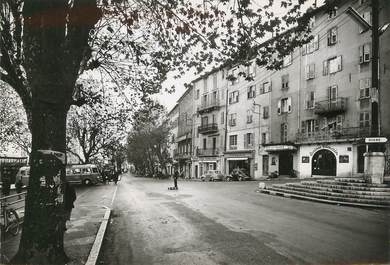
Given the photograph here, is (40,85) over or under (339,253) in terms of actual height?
over

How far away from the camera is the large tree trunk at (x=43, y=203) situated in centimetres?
655

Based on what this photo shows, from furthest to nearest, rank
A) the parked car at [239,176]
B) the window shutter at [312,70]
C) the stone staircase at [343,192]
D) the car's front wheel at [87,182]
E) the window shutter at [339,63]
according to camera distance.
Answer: the parked car at [239,176] < the car's front wheel at [87,182] < the window shutter at [312,70] < the window shutter at [339,63] < the stone staircase at [343,192]

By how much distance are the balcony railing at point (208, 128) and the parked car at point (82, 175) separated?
71.6 ft

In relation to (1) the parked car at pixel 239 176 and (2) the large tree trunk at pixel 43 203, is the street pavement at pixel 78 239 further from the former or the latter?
(1) the parked car at pixel 239 176

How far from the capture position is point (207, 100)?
198 ft

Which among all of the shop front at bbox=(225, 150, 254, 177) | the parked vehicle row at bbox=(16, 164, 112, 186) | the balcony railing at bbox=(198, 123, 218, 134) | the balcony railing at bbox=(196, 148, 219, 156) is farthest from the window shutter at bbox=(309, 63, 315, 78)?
the parked vehicle row at bbox=(16, 164, 112, 186)

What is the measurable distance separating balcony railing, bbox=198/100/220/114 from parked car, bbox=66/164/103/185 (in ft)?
73.9

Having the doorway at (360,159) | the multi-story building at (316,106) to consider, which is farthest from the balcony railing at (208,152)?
the doorway at (360,159)

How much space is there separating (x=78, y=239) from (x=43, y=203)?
294 cm

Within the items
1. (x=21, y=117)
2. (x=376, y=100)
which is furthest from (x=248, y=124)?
(x=376, y=100)

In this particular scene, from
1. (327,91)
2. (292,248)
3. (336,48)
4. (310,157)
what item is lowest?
(292,248)

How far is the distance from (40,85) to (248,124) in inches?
1715

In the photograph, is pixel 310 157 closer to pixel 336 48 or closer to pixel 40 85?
pixel 336 48

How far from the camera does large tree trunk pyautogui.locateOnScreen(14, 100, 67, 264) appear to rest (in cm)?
655
